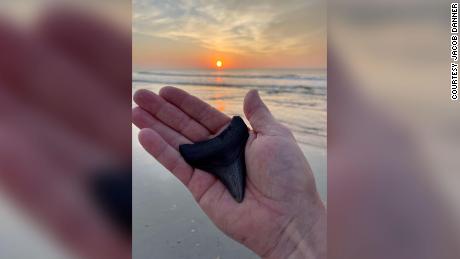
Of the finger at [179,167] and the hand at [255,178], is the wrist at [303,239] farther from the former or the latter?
the finger at [179,167]

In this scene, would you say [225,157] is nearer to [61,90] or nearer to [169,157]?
[169,157]

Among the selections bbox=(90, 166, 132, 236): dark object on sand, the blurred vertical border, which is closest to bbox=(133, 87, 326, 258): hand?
the blurred vertical border

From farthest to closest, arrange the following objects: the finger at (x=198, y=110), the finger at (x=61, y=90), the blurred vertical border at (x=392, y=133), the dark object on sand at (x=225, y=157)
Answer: the finger at (x=198, y=110) < the dark object on sand at (x=225, y=157) < the blurred vertical border at (x=392, y=133) < the finger at (x=61, y=90)

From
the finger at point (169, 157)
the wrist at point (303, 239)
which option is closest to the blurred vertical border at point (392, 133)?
the wrist at point (303, 239)

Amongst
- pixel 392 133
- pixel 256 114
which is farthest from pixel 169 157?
pixel 392 133

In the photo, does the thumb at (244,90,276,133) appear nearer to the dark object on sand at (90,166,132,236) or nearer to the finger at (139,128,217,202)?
the finger at (139,128,217,202)

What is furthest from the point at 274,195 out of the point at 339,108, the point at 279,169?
the point at 339,108
